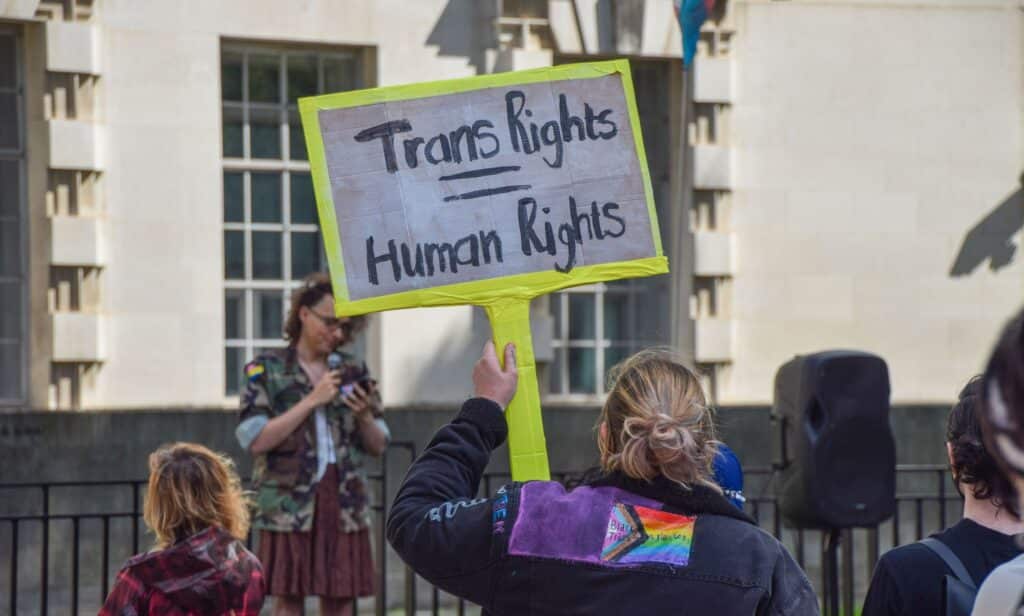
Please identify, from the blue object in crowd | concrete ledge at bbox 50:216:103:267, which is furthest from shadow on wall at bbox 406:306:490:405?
the blue object in crowd

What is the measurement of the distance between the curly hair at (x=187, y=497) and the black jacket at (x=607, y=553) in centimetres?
190

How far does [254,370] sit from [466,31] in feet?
14.6

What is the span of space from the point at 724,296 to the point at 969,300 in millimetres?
1850

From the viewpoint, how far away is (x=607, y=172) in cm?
405

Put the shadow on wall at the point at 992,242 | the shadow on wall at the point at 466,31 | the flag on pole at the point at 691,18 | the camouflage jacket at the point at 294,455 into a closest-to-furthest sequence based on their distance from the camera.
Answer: the camouflage jacket at the point at 294,455 → the flag on pole at the point at 691,18 → the shadow on wall at the point at 466,31 → the shadow on wall at the point at 992,242

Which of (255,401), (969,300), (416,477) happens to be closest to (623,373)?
(416,477)

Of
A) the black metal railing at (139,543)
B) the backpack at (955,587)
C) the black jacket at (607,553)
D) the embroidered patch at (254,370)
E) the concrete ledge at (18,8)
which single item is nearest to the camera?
the black jacket at (607,553)

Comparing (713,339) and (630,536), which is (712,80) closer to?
(713,339)

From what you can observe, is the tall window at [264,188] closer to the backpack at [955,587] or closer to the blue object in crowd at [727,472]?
the blue object in crowd at [727,472]

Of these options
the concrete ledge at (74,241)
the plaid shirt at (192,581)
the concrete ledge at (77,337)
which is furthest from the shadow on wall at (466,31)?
the plaid shirt at (192,581)

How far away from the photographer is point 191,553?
16.4 feet

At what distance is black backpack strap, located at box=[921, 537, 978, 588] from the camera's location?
3453 millimetres

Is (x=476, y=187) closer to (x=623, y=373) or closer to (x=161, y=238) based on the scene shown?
(x=623, y=373)

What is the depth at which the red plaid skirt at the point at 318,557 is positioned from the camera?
6.71 m
